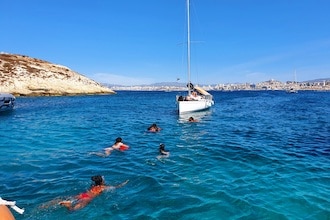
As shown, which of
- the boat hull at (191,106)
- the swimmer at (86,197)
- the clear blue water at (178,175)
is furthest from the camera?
A: the boat hull at (191,106)

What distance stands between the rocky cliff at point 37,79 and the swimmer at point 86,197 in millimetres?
79103

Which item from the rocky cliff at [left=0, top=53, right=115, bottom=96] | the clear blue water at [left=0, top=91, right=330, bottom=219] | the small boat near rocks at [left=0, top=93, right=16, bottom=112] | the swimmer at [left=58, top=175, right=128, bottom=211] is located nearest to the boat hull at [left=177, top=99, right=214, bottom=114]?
the clear blue water at [left=0, top=91, right=330, bottom=219]

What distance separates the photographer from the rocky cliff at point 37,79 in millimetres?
84750

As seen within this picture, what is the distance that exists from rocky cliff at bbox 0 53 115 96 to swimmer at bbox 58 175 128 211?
260 feet

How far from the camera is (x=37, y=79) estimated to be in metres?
92.7

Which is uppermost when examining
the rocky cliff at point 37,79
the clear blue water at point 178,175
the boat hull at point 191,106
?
the rocky cliff at point 37,79

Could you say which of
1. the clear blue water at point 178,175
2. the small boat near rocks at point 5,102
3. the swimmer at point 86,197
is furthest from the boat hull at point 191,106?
the swimmer at point 86,197

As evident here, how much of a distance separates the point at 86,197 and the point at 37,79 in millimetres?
91614

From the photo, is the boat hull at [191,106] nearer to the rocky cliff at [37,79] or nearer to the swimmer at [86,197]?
the swimmer at [86,197]

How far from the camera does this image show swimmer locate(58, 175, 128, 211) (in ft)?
32.1

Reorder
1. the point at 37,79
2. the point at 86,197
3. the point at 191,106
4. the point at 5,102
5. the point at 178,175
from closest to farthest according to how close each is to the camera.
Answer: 1. the point at 86,197
2. the point at 178,175
3. the point at 5,102
4. the point at 191,106
5. the point at 37,79

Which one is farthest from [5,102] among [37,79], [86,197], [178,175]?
[37,79]

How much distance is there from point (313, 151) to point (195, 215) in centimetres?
1246

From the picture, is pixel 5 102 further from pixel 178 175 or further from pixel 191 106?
pixel 178 175
